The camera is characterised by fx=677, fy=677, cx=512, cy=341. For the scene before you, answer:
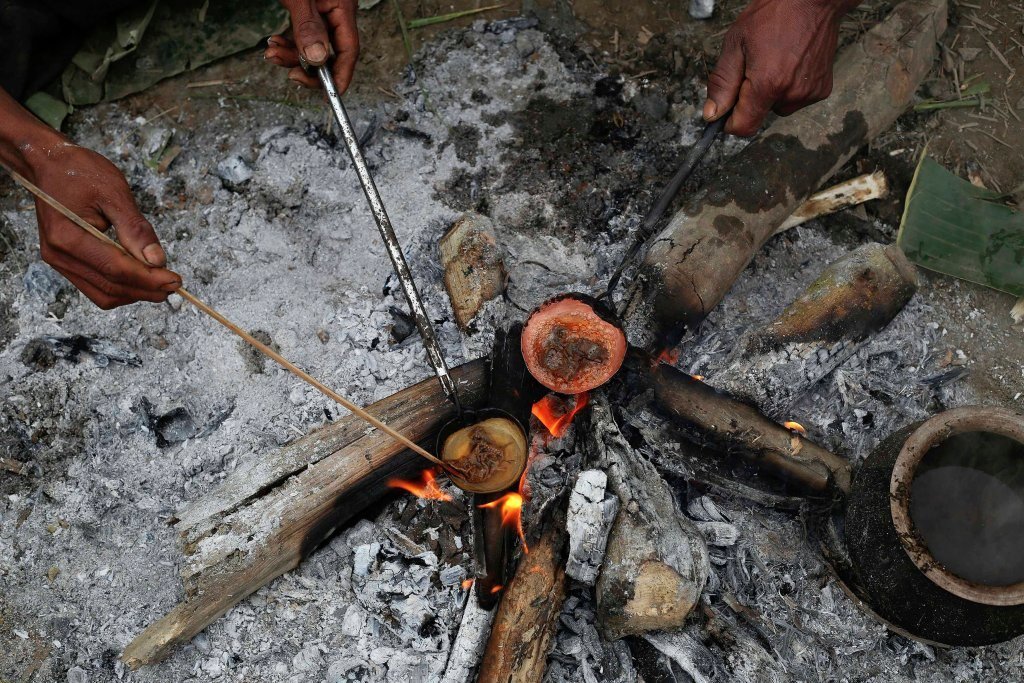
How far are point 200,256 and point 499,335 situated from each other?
1589mm

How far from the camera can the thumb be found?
2.22 metres

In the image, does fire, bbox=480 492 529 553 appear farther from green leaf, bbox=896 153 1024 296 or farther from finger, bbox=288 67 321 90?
green leaf, bbox=896 153 1024 296

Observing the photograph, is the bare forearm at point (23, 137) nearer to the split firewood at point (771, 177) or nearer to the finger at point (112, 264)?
the finger at point (112, 264)

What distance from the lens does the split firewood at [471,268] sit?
106 inches

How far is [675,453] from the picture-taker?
2.65m

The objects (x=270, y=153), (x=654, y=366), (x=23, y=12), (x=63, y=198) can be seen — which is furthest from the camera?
(x=270, y=153)

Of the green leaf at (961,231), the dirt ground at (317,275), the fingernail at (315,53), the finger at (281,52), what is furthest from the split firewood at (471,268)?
the green leaf at (961,231)

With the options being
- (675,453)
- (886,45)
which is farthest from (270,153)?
(886,45)

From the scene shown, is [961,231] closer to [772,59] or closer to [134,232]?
[772,59]

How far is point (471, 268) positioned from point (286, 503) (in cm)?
112

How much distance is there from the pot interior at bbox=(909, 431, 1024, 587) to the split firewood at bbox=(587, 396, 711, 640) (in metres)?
0.76

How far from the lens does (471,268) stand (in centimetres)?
271

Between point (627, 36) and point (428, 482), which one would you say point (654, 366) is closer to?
point (428, 482)

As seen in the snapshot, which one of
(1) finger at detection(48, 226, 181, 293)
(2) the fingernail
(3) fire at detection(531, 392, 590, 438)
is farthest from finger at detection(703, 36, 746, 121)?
(1) finger at detection(48, 226, 181, 293)
